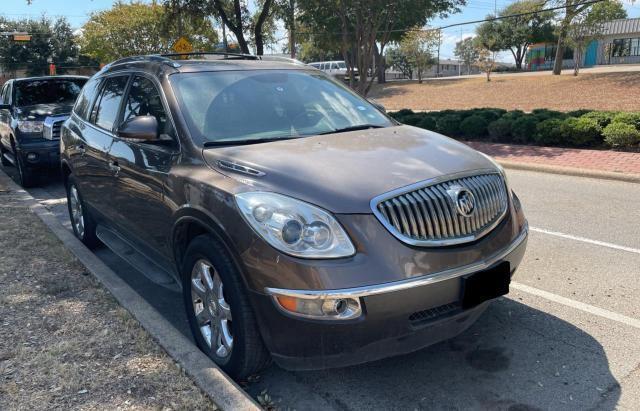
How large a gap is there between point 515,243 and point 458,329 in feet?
2.12

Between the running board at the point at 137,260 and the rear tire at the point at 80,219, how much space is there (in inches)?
15.9

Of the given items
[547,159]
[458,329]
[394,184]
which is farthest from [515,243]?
[547,159]

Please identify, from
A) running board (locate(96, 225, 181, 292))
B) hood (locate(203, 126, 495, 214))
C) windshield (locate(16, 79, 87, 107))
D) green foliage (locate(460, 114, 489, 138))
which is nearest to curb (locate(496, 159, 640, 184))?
green foliage (locate(460, 114, 489, 138))

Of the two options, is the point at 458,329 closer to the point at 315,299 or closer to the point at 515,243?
the point at 515,243

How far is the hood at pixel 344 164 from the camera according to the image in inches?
109

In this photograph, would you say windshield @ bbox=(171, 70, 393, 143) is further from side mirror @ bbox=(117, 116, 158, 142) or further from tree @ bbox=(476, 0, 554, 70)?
tree @ bbox=(476, 0, 554, 70)

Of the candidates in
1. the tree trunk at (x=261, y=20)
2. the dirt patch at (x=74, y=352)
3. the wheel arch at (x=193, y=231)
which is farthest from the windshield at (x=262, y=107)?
the tree trunk at (x=261, y=20)

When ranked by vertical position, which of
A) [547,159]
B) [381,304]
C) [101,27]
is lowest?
[547,159]

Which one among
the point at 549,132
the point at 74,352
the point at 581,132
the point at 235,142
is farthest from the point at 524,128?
the point at 74,352

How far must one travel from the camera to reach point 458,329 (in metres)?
2.95

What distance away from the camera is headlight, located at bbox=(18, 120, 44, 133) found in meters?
9.18

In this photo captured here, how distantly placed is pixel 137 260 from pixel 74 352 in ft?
3.63

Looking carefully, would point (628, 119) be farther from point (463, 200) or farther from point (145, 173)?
point (145, 173)

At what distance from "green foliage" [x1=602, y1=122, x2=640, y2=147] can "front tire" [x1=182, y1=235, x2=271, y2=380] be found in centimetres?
971
